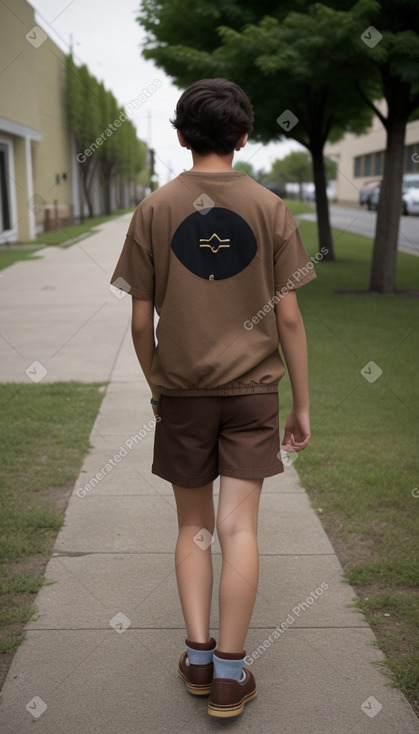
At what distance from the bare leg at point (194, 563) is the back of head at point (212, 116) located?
1.08 m

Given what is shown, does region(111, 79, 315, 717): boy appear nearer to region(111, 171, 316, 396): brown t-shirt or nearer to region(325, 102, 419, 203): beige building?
region(111, 171, 316, 396): brown t-shirt

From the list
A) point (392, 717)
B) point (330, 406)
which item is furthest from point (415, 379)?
point (392, 717)

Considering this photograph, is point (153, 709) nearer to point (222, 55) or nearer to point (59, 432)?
point (59, 432)

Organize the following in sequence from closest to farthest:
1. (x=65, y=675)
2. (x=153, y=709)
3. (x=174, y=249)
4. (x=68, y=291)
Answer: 1. (x=174, y=249)
2. (x=153, y=709)
3. (x=65, y=675)
4. (x=68, y=291)

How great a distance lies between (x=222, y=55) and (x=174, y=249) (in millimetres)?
10041

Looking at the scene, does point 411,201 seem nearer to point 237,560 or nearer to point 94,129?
point 94,129

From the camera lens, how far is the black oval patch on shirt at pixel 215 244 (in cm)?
235

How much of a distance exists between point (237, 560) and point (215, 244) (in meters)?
0.98

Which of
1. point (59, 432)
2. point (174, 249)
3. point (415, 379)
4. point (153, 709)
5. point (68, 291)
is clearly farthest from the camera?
point (68, 291)

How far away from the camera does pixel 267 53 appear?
1070 cm

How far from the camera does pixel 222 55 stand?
453 inches

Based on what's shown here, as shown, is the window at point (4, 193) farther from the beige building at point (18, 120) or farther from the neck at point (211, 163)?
the neck at point (211, 163)

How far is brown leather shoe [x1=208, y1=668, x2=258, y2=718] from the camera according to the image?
7.99ft

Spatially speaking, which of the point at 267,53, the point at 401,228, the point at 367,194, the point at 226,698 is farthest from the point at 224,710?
the point at 367,194
